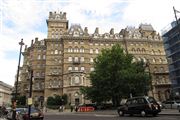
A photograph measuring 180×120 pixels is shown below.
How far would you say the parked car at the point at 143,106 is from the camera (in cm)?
2158

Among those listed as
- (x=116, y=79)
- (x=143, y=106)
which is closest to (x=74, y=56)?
(x=116, y=79)

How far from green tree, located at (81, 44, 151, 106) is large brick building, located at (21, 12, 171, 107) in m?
16.2

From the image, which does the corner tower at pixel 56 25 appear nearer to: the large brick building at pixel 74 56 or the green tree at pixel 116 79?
the large brick building at pixel 74 56

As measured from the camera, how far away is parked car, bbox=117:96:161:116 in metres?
21.6

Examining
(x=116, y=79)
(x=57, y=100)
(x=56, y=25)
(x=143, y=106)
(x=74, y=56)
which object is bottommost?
(x=143, y=106)

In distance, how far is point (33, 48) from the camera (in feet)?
254

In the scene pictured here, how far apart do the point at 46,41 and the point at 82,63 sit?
14623mm

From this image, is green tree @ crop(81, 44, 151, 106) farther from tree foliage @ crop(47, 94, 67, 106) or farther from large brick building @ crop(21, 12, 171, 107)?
large brick building @ crop(21, 12, 171, 107)

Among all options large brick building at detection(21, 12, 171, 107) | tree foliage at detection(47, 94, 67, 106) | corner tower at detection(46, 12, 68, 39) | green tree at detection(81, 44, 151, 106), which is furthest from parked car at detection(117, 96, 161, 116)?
corner tower at detection(46, 12, 68, 39)

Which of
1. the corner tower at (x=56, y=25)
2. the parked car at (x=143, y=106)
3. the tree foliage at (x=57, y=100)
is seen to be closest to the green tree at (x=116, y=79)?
the tree foliage at (x=57, y=100)

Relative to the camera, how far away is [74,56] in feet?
229

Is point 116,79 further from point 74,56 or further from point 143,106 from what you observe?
point 74,56

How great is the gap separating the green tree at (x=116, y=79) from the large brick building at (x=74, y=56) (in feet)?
53.2

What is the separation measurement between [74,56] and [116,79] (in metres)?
26.5
